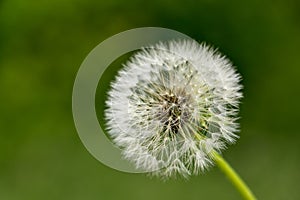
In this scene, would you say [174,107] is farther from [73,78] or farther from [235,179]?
[73,78]

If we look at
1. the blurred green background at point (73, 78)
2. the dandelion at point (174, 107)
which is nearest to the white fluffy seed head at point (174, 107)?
the dandelion at point (174, 107)

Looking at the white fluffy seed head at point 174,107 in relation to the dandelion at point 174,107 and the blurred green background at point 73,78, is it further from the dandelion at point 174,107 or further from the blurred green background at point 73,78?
the blurred green background at point 73,78

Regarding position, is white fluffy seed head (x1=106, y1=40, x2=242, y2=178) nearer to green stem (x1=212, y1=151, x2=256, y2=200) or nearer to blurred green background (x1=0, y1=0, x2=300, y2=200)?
green stem (x1=212, y1=151, x2=256, y2=200)

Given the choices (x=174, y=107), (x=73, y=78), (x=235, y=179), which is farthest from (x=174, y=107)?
(x=73, y=78)

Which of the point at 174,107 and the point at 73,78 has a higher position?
the point at 73,78

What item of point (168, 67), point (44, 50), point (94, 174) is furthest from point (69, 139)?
point (168, 67)

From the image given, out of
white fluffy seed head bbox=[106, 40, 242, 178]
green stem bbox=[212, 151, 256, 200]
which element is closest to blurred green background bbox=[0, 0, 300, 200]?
white fluffy seed head bbox=[106, 40, 242, 178]

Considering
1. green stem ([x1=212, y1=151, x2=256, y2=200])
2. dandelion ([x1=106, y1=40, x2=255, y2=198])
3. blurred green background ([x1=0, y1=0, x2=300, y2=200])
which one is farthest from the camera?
blurred green background ([x1=0, y1=0, x2=300, y2=200])

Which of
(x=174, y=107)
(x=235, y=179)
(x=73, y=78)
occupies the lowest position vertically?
(x=235, y=179)
